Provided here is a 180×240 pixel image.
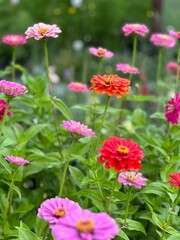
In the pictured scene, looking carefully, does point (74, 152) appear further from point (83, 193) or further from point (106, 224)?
point (106, 224)

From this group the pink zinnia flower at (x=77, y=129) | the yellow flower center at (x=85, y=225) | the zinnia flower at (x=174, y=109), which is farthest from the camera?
the zinnia flower at (x=174, y=109)

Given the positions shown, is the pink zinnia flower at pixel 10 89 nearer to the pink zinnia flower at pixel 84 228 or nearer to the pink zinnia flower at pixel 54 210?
the pink zinnia flower at pixel 54 210

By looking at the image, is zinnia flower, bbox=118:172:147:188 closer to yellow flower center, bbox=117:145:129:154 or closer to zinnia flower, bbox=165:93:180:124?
yellow flower center, bbox=117:145:129:154

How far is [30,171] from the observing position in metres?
1.50

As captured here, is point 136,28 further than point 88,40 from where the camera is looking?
No

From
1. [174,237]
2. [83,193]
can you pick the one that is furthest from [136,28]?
[174,237]

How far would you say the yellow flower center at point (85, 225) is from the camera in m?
0.74

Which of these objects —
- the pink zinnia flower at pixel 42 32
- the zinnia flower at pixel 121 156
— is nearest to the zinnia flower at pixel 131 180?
the zinnia flower at pixel 121 156

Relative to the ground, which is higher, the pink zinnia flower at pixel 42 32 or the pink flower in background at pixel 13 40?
the pink zinnia flower at pixel 42 32

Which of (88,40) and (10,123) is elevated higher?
(10,123)

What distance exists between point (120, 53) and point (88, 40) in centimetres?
34

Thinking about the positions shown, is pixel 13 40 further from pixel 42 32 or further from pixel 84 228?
pixel 84 228

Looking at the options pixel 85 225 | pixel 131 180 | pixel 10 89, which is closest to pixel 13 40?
pixel 10 89

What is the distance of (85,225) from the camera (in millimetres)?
748
